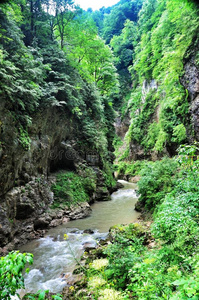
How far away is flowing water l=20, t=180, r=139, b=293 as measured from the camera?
545 cm

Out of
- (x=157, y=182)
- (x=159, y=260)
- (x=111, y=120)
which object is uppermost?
(x=111, y=120)

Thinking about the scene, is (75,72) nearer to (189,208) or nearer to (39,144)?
(39,144)

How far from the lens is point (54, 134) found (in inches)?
486

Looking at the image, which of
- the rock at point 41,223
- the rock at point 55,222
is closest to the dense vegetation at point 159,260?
the rock at point 41,223

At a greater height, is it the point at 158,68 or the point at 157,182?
the point at 158,68

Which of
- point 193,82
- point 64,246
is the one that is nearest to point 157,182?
point 193,82

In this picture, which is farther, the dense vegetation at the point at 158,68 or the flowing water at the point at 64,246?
the dense vegetation at the point at 158,68

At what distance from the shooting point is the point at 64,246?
301 inches

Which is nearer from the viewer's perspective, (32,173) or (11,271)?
(11,271)

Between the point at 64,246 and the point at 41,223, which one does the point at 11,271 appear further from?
the point at 41,223

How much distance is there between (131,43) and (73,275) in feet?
150

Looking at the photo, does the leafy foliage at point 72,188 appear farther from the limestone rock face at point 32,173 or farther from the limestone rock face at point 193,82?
the limestone rock face at point 193,82

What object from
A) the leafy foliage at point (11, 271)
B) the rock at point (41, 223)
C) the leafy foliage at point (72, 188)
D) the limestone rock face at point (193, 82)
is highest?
the limestone rock face at point (193, 82)

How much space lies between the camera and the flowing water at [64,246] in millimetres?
5447
